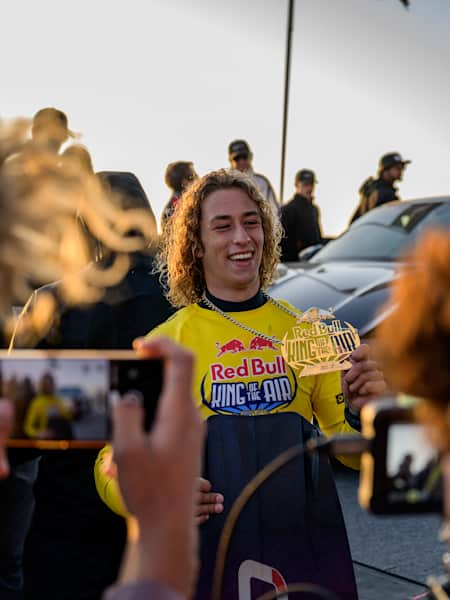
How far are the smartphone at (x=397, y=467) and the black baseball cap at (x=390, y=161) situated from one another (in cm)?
832

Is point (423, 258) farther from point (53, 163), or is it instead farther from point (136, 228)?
point (136, 228)

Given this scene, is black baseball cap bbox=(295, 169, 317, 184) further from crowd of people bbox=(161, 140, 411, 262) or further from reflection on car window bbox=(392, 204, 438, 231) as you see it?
reflection on car window bbox=(392, 204, 438, 231)

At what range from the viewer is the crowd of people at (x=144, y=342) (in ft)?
3.34

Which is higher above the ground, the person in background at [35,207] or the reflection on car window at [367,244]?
the person in background at [35,207]

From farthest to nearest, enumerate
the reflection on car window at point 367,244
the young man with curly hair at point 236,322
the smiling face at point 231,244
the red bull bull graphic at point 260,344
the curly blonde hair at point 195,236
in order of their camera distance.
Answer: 1. the reflection on car window at point 367,244
2. the curly blonde hair at point 195,236
3. the smiling face at point 231,244
4. the red bull bull graphic at point 260,344
5. the young man with curly hair at point 236,322

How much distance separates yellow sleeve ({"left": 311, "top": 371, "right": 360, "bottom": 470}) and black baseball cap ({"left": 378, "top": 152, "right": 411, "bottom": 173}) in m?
6.91

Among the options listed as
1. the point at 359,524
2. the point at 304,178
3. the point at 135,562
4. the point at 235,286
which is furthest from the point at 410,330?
the point at 304,178

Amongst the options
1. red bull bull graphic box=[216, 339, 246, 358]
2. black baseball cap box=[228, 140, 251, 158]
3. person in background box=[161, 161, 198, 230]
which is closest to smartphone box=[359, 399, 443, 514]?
red bull bull graphic box=[216, 339, 246, 358]

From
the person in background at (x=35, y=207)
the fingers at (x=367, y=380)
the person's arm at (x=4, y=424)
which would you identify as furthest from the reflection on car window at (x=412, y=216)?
the person's arm at (x=4, y=424)

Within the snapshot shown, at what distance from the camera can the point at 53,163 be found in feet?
3.87

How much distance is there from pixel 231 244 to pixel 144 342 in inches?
59.4

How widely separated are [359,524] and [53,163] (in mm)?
4175

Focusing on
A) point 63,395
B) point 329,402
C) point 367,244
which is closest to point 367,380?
point 329,402

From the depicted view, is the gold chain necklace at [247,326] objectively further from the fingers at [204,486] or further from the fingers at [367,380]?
the fingers at [204,486]
